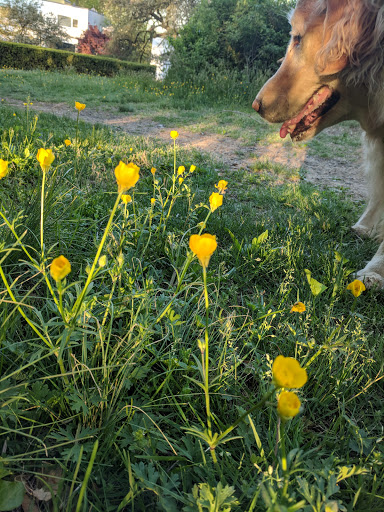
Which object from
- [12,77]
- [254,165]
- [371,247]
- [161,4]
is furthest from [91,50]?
[371,247]

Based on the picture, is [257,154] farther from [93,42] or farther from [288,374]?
[93,42]

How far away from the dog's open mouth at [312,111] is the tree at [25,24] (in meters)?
30.3

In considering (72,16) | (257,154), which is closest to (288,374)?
(257,154)

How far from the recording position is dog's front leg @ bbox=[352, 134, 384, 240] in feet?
8.18

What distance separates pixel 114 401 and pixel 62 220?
0.96 m

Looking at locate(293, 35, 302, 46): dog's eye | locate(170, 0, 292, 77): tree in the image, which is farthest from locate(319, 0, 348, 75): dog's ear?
locate(170, 0, 292, 77): tree

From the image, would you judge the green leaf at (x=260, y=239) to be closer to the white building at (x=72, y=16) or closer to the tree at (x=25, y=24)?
the tree at (x=25, y=24)

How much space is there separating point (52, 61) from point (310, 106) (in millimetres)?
19389

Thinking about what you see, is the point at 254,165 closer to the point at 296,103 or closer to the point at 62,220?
the point at 296,103

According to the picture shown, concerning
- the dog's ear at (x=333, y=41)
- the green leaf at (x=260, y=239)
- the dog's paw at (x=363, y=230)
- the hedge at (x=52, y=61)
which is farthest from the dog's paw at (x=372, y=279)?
the hedge at (x=52, y=61)

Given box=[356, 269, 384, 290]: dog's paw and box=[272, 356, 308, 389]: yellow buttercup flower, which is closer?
box=[272, 356, 308, 389]: yellow buttercup flower

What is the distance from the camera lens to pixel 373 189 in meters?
2.68

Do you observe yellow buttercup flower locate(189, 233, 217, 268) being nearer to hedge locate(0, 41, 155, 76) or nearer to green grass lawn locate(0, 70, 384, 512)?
green grass lawn locate(0, 70, 384, 512)

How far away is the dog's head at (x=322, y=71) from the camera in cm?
196
